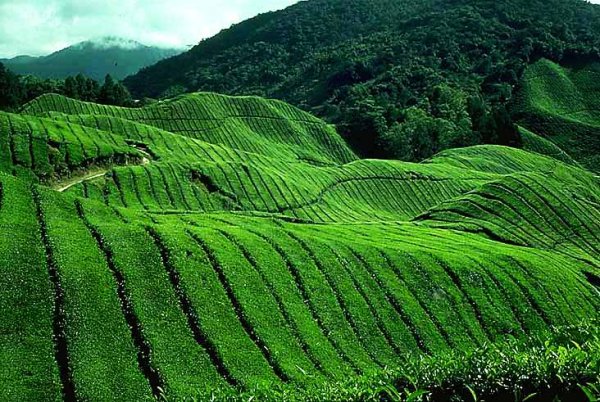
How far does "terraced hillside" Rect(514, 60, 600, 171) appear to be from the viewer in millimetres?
127000

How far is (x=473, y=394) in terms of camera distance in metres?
10.9

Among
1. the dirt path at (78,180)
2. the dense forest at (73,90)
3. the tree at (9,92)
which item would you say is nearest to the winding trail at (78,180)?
the dirt path at (78,180)

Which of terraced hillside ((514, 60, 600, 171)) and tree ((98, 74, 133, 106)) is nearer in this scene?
terraced hillside ((514, 60, 600, 171))

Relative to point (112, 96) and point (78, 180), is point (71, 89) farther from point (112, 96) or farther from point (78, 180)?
point (78, 180)

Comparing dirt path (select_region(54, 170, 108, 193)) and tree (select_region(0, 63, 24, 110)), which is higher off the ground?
tree (select_region(0, 63, 24, 110))

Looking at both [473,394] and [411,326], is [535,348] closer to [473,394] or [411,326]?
[473,394]

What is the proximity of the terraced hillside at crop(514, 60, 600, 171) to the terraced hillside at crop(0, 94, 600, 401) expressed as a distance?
8399 centimetres

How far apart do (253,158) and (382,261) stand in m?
46.7

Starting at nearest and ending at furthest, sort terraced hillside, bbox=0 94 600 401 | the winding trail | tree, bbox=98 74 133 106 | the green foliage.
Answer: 1. the green foliage
2. terraced hillside, bbox=0 94 600 401
3. the winding trail
4. tree, bbox=98 74 133 106

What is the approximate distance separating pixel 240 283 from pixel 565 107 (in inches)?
5721

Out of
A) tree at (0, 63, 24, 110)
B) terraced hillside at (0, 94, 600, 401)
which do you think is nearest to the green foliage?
terraced hillside at (0, 94, 600, 401)

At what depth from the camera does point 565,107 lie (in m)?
148

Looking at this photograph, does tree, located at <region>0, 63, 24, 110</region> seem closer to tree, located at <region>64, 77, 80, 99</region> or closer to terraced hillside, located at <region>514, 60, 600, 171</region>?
tree, located at <region>64, 77, 80, 99</region>

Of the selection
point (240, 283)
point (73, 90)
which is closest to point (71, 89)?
point (73, 90)
